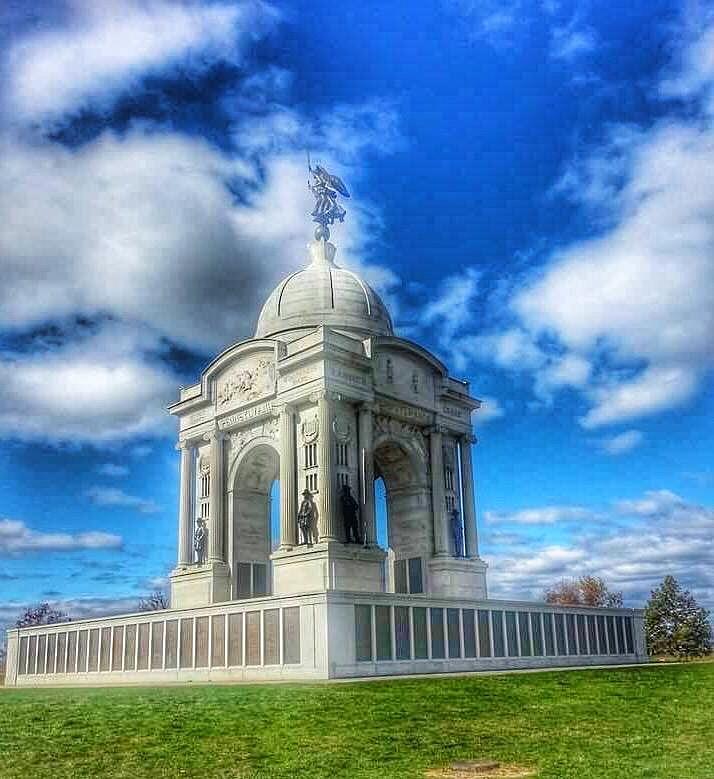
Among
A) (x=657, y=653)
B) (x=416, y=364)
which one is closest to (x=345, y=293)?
(x=416, y=364)

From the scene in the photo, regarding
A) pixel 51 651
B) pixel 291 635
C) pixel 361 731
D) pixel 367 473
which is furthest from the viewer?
pixel 51 651

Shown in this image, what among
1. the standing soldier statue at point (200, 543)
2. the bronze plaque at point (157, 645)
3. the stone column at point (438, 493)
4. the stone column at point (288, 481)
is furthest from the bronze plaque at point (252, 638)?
the stone column at point (438, 493)

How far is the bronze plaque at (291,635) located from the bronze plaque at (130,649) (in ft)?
37.9

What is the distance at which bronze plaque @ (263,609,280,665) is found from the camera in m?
32.6

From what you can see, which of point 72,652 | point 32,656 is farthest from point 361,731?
point 32,656

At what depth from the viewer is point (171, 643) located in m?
38.1

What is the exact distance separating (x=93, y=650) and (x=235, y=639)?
478 inches

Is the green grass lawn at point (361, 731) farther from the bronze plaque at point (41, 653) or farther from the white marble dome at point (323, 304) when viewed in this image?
the white marble dome at point (323, 304)

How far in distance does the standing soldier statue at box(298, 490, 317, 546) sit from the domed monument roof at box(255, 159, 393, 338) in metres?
10.8

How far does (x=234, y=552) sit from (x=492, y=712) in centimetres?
2737

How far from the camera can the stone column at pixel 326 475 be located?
130ft

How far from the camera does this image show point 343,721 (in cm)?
1894

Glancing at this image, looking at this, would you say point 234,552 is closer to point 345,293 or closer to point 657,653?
point 345,293

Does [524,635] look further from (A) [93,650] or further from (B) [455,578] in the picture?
(A) [93,650]
